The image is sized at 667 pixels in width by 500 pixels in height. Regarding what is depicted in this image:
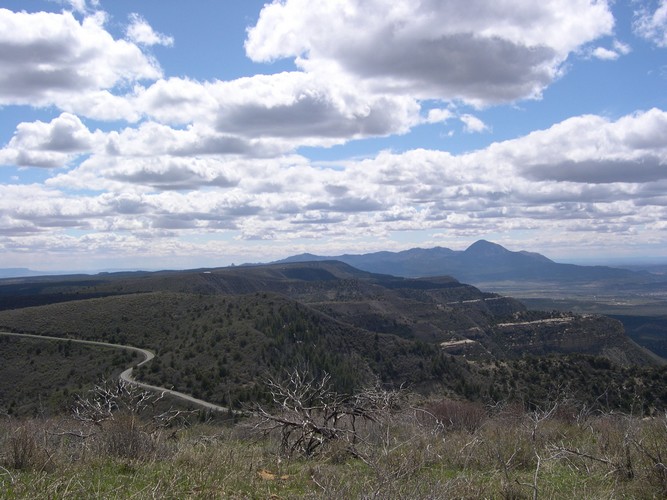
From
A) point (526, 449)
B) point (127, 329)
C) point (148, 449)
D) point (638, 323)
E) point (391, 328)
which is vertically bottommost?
point (638, 323)

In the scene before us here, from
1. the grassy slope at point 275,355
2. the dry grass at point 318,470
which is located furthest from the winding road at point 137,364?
the dry grass at point 318,470

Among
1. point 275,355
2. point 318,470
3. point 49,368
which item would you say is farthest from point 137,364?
point 318,470

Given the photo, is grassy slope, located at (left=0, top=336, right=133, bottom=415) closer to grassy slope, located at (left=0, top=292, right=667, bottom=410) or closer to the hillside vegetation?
the hillside vegetation

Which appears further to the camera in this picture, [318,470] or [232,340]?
[232,340]

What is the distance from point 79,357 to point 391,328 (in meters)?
60.6

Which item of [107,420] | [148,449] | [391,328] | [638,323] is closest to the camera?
[148,449]

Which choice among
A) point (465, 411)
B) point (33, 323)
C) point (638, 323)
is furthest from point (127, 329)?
point (638, 323)

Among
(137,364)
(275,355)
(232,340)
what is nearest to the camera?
(137,364)

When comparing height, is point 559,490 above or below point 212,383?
above

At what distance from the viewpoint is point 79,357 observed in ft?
176

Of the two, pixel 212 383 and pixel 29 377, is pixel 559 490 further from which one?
pixel 29 377

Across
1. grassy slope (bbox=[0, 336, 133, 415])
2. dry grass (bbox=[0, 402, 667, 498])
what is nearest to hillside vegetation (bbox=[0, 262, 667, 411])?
grassy slope (bbox=[0, 336, 133, 415])

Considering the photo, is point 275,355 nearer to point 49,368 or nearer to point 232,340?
point 232,340

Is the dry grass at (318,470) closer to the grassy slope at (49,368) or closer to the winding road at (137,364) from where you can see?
the winding road at (137,364)
